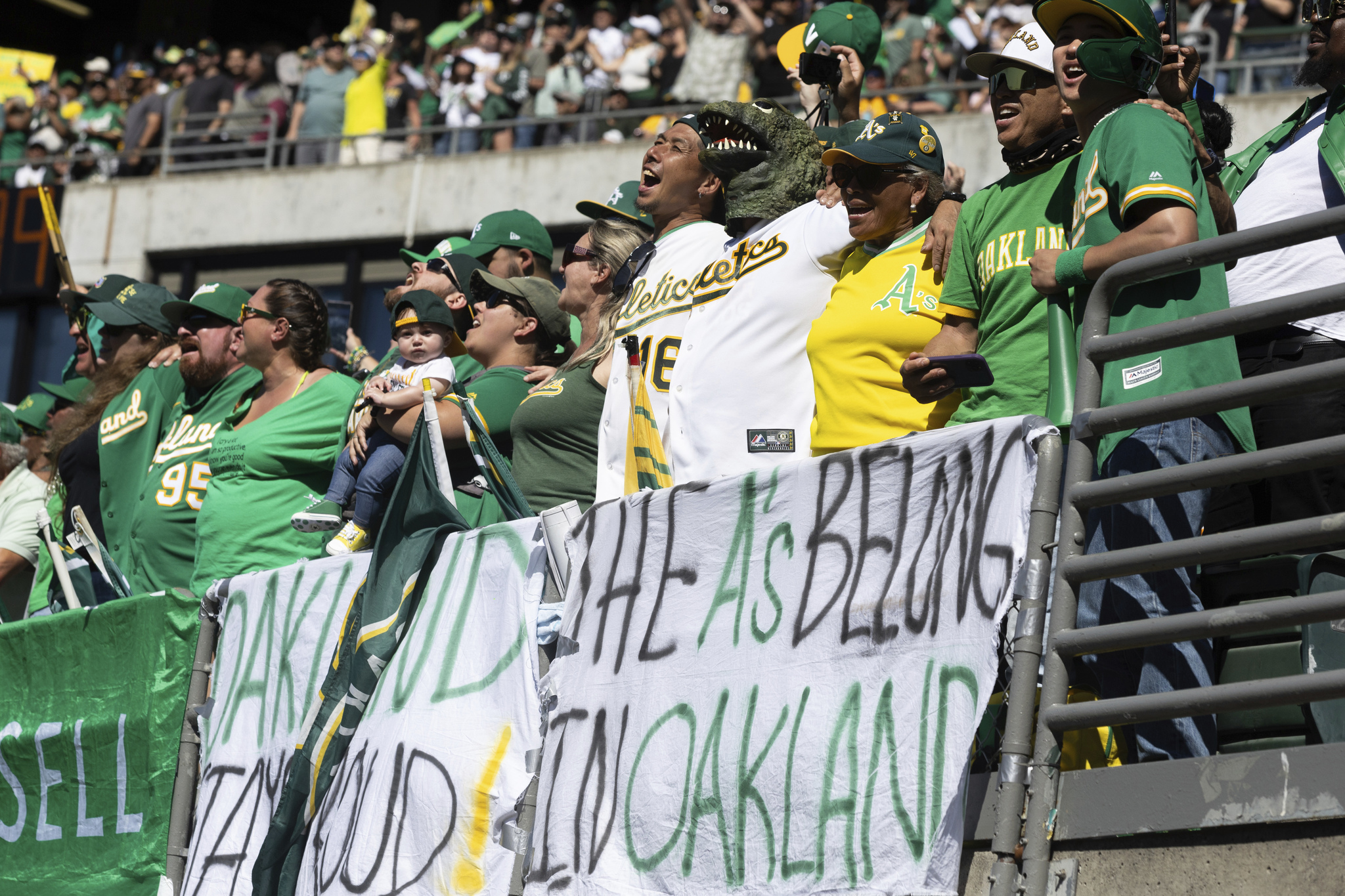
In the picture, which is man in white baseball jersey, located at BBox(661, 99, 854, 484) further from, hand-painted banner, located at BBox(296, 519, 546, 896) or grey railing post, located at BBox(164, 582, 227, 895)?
grey railing post, located at BBox(164, 582, 227, 895)

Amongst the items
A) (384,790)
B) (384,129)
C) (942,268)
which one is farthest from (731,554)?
(384,129)

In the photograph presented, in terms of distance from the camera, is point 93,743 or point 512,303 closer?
point 93,743

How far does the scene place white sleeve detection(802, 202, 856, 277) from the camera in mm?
5020

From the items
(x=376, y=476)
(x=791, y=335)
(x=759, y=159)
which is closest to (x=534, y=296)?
(x=376, y=476)

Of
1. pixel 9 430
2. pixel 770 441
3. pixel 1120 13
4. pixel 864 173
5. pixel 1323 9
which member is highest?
pixel 1323 9

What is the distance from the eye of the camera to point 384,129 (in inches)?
660

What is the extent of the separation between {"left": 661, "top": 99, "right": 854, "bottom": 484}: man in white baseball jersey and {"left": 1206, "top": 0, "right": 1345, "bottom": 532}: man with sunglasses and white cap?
1102mm

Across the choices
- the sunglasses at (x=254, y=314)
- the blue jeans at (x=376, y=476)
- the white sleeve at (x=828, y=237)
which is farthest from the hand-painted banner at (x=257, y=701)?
the white sleeve at (x=828, y=237)

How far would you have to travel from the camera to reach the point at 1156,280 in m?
3.79

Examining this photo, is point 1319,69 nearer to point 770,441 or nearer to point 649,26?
point 770,441

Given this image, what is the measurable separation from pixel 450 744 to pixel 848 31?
8.77ft

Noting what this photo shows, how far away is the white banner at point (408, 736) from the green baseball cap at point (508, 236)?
2.04 metres

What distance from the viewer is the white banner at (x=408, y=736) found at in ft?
15.0

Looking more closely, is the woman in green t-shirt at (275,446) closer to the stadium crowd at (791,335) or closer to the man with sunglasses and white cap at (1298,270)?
the stadium crowd at (791,335)
